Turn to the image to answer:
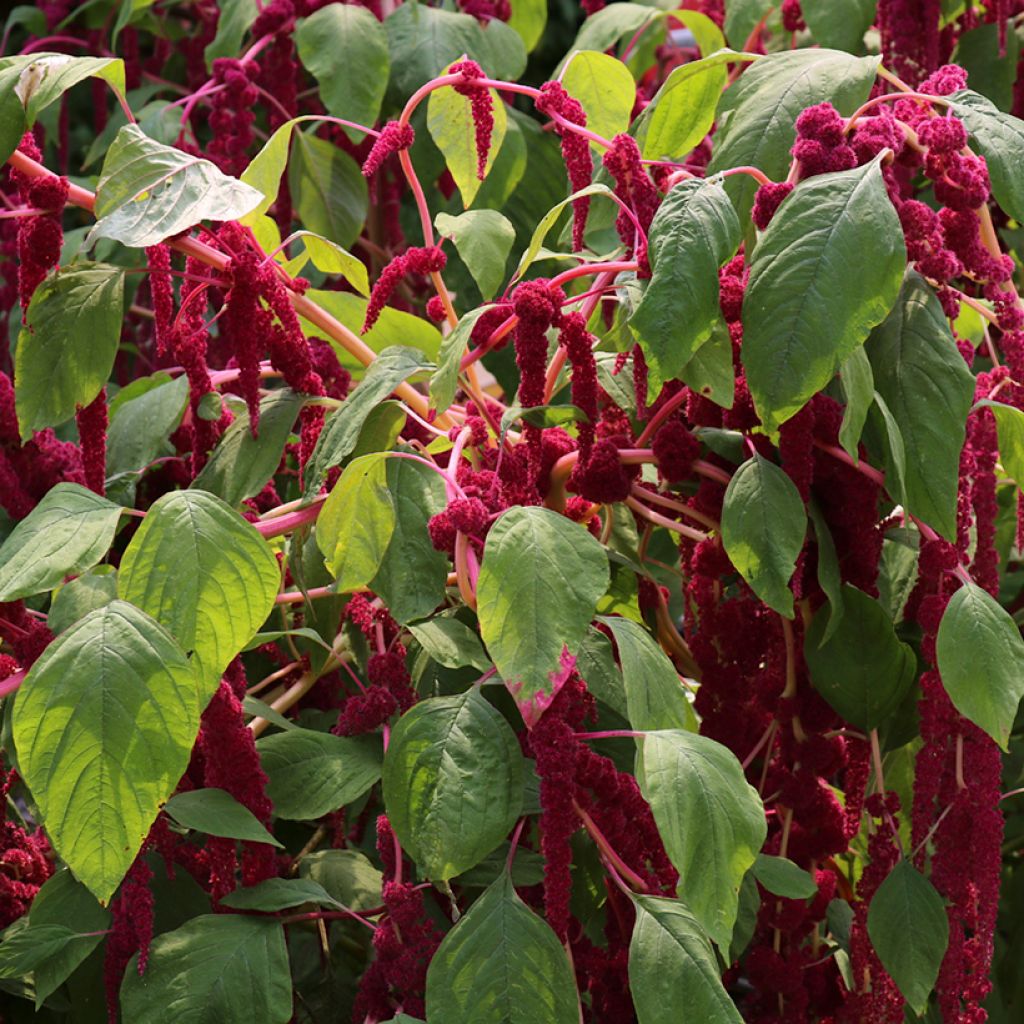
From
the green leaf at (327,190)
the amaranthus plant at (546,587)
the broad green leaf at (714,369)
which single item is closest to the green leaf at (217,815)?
the amaranthus plant at (546,587)

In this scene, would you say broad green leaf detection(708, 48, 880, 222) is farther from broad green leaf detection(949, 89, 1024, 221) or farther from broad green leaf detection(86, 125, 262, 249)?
broad green leaf detection(86, 125, 262, 249)

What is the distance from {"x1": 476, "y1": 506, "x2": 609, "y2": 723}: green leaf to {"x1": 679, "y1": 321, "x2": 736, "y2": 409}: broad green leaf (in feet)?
0.27

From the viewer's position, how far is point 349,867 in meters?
0.64

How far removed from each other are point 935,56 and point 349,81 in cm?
35

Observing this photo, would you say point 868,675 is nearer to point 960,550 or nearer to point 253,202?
point 960,550

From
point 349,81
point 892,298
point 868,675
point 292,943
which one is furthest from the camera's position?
point 349,81

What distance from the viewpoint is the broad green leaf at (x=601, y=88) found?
0.73 metres

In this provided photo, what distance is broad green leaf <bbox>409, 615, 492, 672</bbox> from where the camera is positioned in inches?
22.0

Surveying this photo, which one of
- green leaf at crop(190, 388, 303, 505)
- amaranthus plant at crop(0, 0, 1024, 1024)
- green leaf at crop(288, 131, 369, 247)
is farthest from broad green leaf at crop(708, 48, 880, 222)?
green leaf at crop(288, 131, 369, 247)

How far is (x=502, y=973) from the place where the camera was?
49 cm

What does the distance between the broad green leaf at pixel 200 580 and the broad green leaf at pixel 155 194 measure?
0.09m

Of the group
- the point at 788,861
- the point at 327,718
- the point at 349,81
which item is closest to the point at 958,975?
the point at 788,861

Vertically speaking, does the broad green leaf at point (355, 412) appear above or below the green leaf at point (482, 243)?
below

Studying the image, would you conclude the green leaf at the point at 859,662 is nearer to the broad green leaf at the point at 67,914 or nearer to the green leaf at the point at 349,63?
the broad green leaf at the point at 67,914
